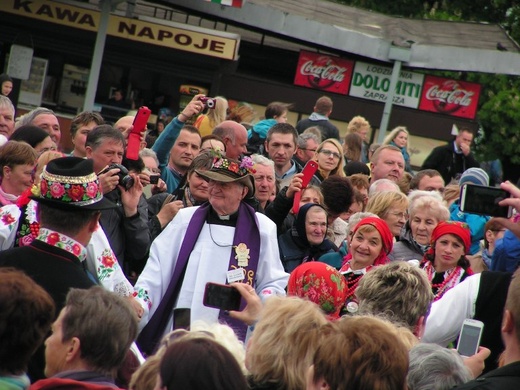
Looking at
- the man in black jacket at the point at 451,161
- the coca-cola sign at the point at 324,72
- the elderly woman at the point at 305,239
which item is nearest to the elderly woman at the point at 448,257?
the elderly woman at the point at 305,239

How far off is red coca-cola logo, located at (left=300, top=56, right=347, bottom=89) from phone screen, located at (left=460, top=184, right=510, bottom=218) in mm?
13234

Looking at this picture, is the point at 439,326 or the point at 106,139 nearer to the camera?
the point at 439,326

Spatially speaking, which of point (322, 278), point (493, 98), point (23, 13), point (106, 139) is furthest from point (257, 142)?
point (493, 98)

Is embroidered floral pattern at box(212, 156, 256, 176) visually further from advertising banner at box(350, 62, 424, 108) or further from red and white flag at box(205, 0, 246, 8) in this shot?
advertising banner at box(350, 62, 424, 108)

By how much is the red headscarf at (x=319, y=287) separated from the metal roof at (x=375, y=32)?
11.1 meters

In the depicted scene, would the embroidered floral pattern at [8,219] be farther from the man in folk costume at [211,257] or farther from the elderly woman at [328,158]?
the elderly woman at [328,158]

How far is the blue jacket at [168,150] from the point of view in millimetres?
8555

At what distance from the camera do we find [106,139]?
22.5ft

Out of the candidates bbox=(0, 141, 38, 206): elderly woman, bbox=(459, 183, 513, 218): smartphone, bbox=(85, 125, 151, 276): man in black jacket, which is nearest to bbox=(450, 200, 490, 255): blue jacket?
bbox=(85, 125, 151, 276): man in black jacket

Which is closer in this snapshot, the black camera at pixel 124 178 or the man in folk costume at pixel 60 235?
the man in folk costume at pixel 60 235

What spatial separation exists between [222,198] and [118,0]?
946 centimetres

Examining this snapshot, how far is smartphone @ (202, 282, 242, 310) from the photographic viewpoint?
16.5ft

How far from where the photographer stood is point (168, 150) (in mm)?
9023

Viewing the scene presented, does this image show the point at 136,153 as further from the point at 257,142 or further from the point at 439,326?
the point at 257,142
